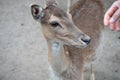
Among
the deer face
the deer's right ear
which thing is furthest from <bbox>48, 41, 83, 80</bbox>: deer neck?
the deer's right ear

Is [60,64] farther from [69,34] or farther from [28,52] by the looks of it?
[28,52]

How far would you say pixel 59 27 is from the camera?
2369 mm

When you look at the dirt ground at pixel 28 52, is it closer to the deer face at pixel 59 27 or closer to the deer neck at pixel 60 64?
the deer neck at pixel 60 64

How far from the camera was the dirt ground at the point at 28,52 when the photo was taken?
362cm

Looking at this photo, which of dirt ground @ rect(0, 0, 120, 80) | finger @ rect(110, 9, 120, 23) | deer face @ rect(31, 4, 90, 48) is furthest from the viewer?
dirt ground @ rect(0, 0, 120, 80)

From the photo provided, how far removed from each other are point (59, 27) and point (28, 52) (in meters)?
1.66

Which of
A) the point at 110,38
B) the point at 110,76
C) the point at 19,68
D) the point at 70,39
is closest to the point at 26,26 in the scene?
the point at 19,68

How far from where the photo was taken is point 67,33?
7.76ft

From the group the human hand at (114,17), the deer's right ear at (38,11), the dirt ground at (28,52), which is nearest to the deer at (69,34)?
the deer's right ear at (38,11)

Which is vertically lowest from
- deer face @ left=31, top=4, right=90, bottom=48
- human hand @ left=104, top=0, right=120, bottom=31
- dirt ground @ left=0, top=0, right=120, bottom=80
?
dirt ground @ left=0, top=0, right=120, bottom=80

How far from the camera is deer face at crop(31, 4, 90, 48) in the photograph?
236 centimetres

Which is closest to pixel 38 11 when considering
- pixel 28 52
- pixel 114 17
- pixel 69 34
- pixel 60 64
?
pixel 69 34

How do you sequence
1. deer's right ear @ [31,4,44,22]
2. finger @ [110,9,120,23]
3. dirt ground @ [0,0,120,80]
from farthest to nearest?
dirt ground @ [0,0,120,80] < deer's right ear @ [31,4,44,22] < finger @ [110,9,120,23]

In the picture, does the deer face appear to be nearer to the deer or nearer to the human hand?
the deer
